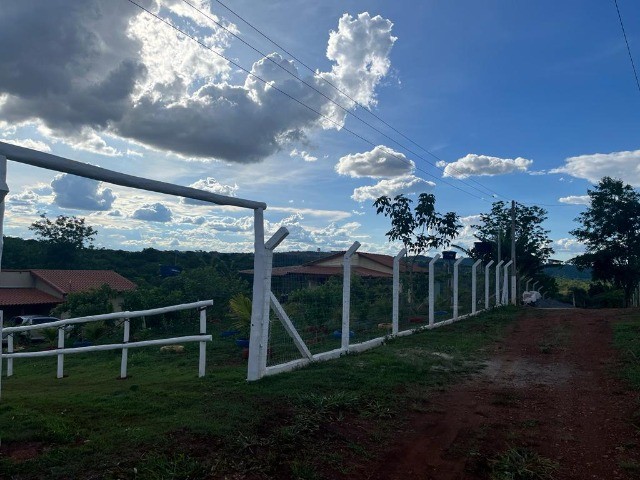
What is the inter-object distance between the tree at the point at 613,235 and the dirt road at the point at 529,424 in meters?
28.9

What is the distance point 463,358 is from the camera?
30.4ft

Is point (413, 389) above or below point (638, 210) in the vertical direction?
below

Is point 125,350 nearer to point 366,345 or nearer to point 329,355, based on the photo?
point 329,355

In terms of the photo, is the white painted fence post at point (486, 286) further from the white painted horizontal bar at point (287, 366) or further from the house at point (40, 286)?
the house at point (40, 286)

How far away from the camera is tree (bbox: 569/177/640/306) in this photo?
3378cm

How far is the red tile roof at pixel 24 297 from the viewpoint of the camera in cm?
2677

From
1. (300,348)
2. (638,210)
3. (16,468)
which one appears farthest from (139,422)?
(638,210)

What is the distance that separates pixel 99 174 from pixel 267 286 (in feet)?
9.38

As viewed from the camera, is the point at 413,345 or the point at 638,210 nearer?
the point at 413,345

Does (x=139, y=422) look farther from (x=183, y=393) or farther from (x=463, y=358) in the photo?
(x=463, y=358)

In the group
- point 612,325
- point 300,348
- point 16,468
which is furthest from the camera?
point 612,325

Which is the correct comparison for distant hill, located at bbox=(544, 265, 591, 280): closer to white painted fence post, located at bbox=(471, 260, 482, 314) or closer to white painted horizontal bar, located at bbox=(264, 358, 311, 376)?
white painted fence post, located at bbox=(471, 260, 482, 314)

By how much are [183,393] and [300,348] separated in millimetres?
2403

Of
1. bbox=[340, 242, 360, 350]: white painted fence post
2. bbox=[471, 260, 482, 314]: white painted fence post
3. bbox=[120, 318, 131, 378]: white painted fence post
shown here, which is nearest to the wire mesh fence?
bbox=[340, 242, 360, 350]: white painted fence post
